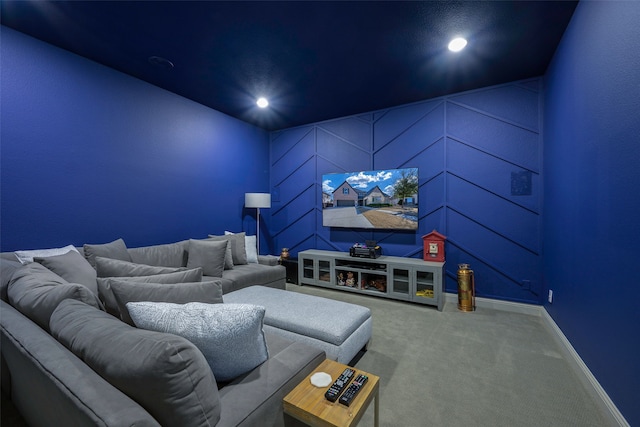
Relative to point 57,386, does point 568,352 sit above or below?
below

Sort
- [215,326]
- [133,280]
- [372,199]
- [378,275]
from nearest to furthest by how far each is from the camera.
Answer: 1. [215,326]
2. [133,280]
3. [378,275]
4. [372,199]

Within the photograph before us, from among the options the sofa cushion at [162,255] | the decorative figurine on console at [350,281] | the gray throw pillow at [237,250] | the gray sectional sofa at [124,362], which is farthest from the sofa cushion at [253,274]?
the gray sectional sofa at [124,362]

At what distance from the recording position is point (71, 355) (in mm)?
857

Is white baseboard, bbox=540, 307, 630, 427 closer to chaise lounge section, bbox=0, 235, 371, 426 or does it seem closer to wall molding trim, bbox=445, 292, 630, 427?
wall molding trim, bbox=445, 292, 630, 427

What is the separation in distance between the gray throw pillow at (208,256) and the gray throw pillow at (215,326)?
206cm

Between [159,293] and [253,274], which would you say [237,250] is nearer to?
[253,274]

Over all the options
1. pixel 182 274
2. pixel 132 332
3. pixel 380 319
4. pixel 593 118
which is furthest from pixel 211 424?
pixel 593 118

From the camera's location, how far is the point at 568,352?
2.08m

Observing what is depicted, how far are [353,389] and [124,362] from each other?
0.87 m

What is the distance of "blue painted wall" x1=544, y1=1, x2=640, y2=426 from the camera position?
136 cm

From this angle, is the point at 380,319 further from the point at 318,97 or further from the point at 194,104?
the point at 194,104

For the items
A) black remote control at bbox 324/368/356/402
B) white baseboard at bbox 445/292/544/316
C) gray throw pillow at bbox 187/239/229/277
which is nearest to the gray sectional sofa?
black remote control at bbox 324/368/356/402

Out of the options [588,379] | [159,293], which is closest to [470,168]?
[588,379]

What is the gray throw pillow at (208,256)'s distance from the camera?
3.00 meters
